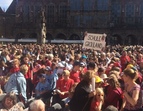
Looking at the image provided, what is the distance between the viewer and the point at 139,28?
52469mm

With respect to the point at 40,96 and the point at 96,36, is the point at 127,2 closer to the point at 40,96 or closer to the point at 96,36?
the point at 96,36

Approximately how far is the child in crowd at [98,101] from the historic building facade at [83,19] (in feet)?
152

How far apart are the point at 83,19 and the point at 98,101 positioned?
48504 mm

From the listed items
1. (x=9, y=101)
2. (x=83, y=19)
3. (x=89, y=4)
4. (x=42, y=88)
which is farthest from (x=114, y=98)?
(x=89, y=4)

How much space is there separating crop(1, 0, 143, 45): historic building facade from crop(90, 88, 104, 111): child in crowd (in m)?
46.3

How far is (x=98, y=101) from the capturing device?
6.07 meters

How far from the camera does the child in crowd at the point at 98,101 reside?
604 centimetres

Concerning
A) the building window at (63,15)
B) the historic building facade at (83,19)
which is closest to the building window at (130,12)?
the historic building facade at (83,19)

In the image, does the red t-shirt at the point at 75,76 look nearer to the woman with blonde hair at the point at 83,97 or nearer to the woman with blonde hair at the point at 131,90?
the woman with blonde hair at the point at 83,97

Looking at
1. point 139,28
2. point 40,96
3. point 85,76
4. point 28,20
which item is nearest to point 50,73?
point 40,96

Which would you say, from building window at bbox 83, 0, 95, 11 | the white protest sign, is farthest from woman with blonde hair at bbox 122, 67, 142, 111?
building window at bbox 83, 0, 95, 11

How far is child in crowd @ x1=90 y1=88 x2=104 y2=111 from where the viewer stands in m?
6.04

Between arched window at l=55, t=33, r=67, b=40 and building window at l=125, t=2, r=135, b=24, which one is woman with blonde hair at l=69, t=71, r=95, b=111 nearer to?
building window at l=125, t=2, r=135, b=24

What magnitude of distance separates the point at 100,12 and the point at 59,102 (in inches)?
1815
